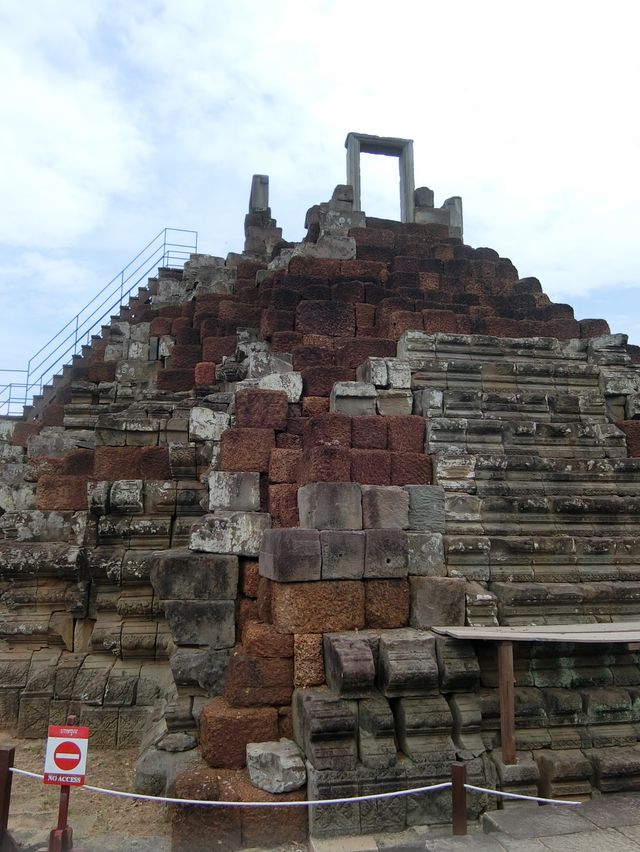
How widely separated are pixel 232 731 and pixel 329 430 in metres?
2.36

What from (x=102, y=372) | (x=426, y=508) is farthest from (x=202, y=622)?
(x=102, y=372)

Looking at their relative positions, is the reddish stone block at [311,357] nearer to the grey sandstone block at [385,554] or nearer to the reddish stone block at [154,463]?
the reddish stone block at [154,463]

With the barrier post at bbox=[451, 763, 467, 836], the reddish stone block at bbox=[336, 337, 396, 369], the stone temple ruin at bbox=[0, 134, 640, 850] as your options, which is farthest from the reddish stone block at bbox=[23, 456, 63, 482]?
the barrier post at bbox=[451, 763, 467, 836]

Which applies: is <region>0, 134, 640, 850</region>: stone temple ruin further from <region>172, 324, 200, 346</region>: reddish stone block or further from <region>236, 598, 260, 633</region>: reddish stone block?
<region>172, 324, 200, 346</region>: reddish stone block

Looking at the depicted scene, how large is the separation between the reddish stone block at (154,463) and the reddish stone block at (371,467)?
2.85 m

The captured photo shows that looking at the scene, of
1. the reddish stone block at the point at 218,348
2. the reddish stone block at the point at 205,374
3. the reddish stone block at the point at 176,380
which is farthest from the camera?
the reddish stone block at the point at 176,380

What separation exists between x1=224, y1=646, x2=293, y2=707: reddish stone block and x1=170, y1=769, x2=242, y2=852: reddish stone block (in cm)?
Result: 63

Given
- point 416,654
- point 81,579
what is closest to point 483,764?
point 416,654

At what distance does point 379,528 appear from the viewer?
4.84m

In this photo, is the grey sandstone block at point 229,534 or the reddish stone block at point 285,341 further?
the reddish stone block at point 285,341

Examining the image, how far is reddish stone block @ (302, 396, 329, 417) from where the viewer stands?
5.84m

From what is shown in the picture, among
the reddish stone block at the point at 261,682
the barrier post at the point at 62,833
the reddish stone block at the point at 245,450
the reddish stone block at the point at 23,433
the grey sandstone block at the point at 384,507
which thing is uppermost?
the reddish stone block at the point at 23,433

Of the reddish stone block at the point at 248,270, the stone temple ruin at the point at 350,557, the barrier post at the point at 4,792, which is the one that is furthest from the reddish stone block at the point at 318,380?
the reddish stone block at the point at 248,270

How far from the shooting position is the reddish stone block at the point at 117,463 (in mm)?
7047
